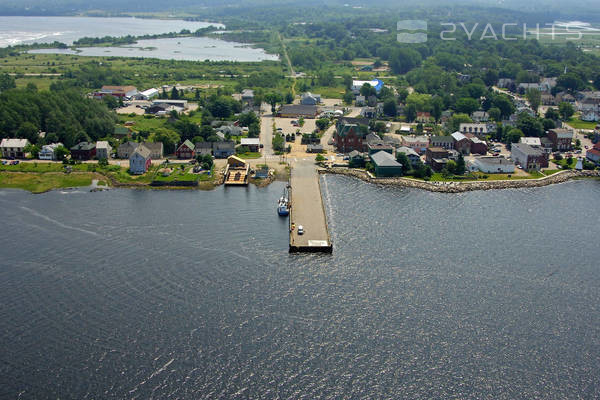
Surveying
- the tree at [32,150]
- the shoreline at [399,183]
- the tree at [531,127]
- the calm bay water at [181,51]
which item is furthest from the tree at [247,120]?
the calm bay water at [181,51]

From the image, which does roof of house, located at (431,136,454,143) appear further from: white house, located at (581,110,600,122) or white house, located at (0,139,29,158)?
white house, located at (0,139,29,158)

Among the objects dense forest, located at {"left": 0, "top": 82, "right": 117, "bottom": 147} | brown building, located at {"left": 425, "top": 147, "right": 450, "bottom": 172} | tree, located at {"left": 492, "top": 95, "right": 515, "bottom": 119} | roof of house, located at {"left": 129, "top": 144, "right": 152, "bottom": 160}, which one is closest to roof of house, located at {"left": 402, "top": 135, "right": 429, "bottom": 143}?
brown building, located at {"left": 425, "top": 147, "right": 450, "bottom": 172}

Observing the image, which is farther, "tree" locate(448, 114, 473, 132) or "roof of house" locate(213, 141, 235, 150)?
"tree" locate(448, 114, 473, 132)

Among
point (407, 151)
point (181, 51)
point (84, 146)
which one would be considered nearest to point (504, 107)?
point (407, 151)

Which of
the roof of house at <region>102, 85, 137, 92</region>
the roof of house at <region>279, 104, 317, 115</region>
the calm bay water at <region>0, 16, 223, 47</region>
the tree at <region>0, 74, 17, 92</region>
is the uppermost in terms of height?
the calm bay water at <region>0, 16, 223, 47</region>

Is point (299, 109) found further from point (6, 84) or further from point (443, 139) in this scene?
point (6, 84)
